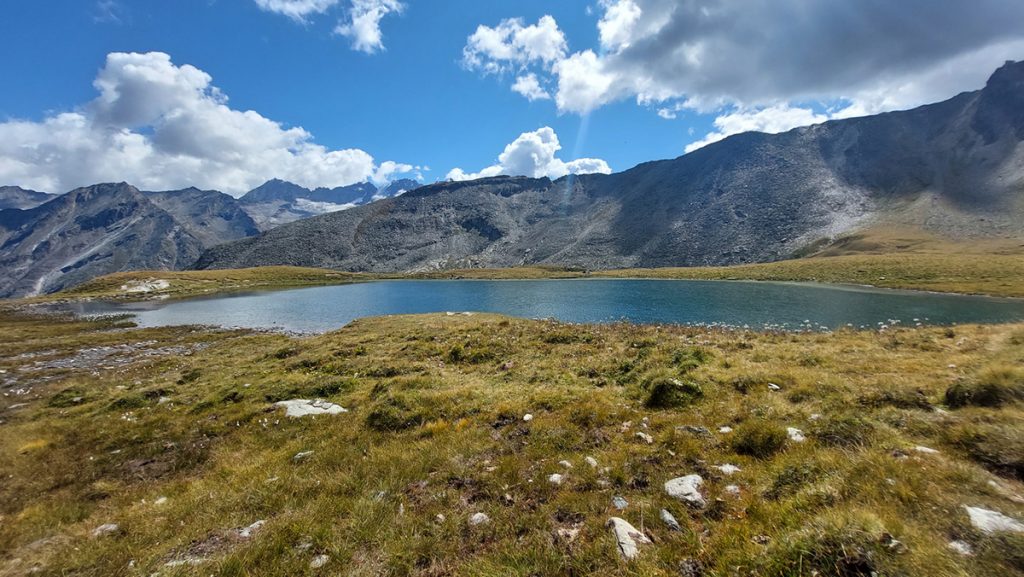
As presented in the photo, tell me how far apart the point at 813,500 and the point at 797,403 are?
21.2 ft

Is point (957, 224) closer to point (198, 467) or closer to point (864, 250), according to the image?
point (864, 250)

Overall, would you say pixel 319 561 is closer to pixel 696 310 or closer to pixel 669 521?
pixel 669 521

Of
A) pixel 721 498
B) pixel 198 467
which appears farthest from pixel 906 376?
pixel 198 467

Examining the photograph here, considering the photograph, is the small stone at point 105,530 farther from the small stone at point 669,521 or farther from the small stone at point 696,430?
the small stone at point 696,430

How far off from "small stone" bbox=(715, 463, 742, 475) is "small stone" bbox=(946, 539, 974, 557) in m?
3.30

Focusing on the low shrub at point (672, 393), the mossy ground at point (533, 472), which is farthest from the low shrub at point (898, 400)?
the low shrub at point (672, 393)

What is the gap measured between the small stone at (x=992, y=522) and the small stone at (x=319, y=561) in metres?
8.89

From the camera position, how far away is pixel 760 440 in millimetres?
8570

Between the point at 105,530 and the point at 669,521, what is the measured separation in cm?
1104

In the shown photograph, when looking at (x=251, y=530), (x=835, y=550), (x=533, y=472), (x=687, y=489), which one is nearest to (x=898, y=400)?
(x=687, y=489)

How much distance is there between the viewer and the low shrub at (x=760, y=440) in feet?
27.6

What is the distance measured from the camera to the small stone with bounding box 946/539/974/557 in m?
4.40

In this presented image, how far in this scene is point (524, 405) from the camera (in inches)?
515

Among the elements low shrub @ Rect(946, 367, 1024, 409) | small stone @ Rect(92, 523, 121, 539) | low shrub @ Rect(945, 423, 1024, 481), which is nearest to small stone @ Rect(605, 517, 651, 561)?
low shrub @ Rect(945, 423, 1024, 481)
